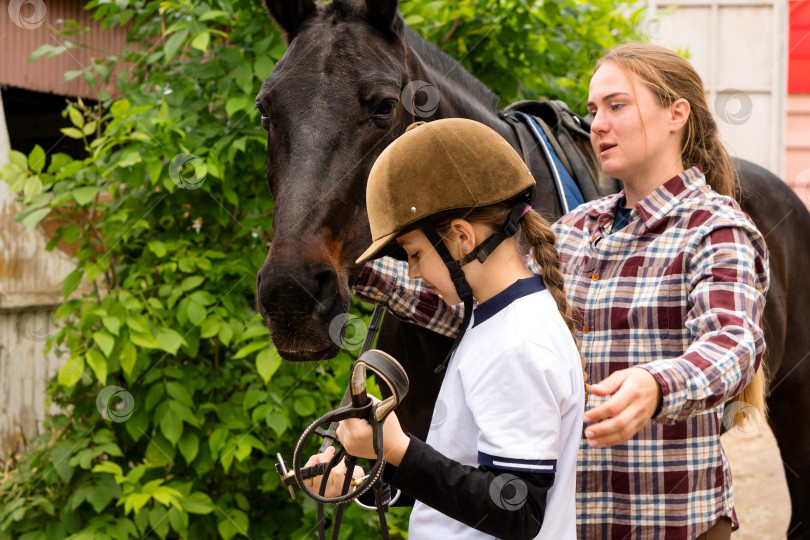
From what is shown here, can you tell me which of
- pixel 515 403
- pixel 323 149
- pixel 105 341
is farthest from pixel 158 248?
pixel 515 403

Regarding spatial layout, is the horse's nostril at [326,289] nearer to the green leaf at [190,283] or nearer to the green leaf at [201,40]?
the green leaf at [190,283]

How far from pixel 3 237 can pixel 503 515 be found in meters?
4.11

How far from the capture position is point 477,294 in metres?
1.47

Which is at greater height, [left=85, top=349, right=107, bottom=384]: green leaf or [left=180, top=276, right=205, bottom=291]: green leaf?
[left=180, top=276, right=205, bottom=291]: green leaf

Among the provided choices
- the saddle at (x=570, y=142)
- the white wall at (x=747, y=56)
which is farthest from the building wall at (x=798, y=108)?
the saddle at (x=570, y=142)

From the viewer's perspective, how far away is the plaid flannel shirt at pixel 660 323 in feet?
5.44

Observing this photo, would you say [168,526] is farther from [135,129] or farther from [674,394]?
[674,394]

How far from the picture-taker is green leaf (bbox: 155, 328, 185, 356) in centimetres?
301

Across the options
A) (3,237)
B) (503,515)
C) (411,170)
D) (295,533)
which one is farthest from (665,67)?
(3,237)

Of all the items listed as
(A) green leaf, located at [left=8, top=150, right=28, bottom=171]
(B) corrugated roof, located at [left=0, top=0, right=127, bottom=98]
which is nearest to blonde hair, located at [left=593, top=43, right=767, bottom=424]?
(A) green leaf, located at [left=8, top=150, right=28, bottom=171]

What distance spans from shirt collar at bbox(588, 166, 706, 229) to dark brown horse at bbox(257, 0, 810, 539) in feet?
2.43

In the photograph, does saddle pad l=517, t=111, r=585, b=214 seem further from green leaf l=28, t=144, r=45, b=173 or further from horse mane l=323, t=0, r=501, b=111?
green leaf l=28, t=144, r=45, b=173

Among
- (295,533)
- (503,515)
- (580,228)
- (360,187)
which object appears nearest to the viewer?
(503,515)

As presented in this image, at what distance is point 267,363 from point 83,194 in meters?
0.99
